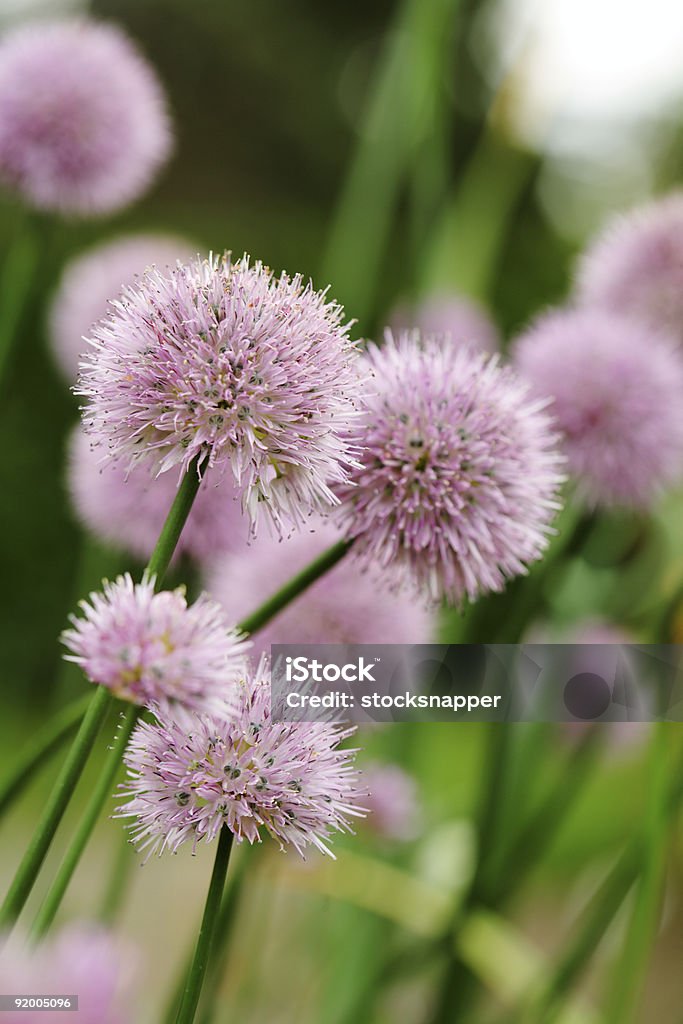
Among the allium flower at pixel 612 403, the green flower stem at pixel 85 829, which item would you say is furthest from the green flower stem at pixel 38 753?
the allium flower at pixel 612 403

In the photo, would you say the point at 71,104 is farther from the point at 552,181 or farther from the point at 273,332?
the point at 552,181

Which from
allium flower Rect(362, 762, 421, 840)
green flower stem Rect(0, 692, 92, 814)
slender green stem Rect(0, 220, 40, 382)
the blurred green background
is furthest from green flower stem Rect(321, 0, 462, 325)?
green flower stem Rect(0, 692, 92, 814)

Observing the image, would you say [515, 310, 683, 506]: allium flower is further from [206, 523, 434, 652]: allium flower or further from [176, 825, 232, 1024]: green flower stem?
[176, 825, 232, 1024]: green flower stem

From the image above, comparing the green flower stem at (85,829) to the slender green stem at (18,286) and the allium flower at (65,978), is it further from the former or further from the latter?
the slender green stem at (18,286)

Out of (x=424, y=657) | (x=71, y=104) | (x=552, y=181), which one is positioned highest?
(x=552, y=181)

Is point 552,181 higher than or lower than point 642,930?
higher

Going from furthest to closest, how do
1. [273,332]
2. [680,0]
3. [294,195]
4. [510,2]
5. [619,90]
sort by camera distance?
[294,195] → [510,2] → [619,90] → [680,0] → [273,332]

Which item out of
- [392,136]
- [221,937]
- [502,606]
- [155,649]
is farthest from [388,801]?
[502,606]

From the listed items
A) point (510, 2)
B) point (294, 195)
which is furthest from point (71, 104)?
point (294, 195)
